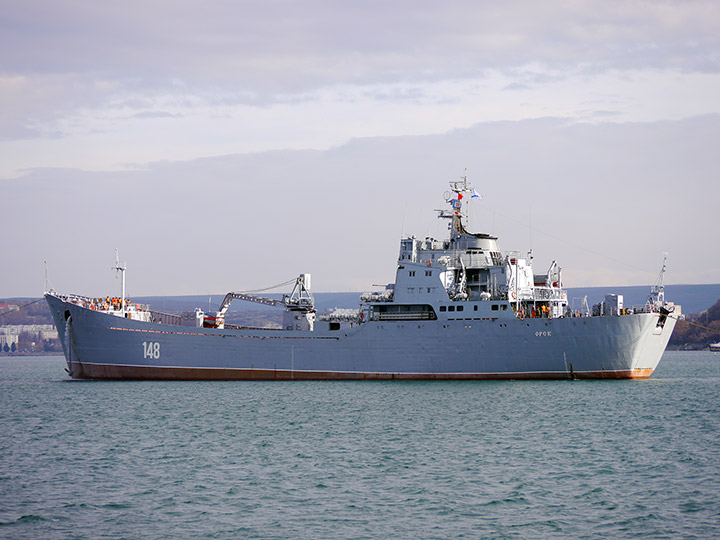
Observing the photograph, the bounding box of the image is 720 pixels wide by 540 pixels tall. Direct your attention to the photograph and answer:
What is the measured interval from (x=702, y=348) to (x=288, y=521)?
17526 cm

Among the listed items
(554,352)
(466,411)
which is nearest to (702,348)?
(554,352)

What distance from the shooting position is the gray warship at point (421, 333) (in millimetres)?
48406

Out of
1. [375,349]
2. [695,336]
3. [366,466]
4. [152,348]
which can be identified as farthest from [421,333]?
[695,336]

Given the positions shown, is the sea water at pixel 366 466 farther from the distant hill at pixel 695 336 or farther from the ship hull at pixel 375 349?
the distant hill at pixel 695 336

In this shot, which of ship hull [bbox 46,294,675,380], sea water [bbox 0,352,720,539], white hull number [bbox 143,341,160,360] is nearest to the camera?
sea water [bbox 0,352,720,539]

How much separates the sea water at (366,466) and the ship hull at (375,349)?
5417mm

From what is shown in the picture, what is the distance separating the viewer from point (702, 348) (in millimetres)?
177000

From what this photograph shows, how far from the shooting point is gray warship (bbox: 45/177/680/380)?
48.4 meters

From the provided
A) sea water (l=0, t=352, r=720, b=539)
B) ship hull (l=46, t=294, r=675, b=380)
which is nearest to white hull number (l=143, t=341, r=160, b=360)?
ship hull (l=46, t=294, r=675, b=380)

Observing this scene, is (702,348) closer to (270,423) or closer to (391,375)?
(391,375)

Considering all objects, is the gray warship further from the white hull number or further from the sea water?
the sea water

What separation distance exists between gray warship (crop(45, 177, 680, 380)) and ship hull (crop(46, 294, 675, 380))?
6 cm

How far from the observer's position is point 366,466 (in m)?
24.7

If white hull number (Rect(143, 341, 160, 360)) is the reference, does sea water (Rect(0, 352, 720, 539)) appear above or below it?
below
